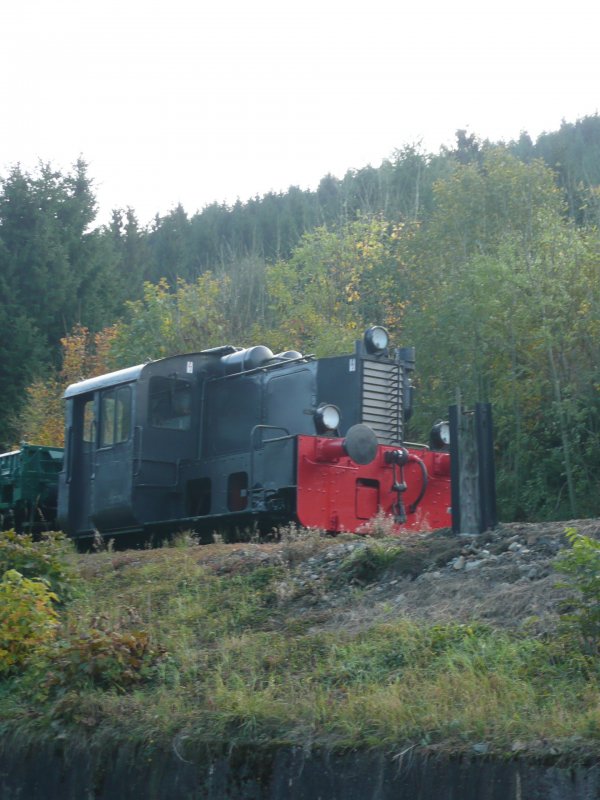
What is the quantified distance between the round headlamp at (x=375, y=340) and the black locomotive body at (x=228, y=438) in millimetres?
16

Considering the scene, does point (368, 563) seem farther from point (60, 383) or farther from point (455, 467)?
point (60, 383)

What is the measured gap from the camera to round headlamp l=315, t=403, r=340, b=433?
44.7 feet

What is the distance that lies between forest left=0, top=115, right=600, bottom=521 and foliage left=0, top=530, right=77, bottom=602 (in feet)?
34.3

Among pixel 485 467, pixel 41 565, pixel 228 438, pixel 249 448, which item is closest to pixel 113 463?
pixel 228 438

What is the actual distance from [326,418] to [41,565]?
4.79 meters

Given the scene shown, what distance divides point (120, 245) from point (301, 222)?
10.5 meters

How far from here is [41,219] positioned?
4275 cm

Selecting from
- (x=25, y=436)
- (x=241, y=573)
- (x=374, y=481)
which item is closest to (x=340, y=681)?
(x=241, y=573)

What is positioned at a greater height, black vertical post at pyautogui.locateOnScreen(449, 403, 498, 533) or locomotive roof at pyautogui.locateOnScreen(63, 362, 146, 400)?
locomotive roof at pyautogui.locateOnScreen(63, 362, 146, 400)

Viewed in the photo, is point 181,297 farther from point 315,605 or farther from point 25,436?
point 315,605

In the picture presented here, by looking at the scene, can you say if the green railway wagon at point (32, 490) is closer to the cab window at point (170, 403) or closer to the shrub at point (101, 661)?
the cab window at point (170, 403)

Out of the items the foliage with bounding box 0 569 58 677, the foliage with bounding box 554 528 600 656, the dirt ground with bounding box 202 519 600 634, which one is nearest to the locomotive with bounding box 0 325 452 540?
the dirt ground with bounding box 202 519 600 634

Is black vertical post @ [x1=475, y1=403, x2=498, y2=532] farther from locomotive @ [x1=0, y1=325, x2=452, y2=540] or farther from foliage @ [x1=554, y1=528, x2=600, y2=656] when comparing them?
locomotive @ [x1=0, y1=325, x2=452, y2=540]

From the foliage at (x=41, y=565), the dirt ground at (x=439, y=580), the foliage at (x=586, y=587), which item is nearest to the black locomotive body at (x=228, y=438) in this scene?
the foliage at (x=41, y=565)
